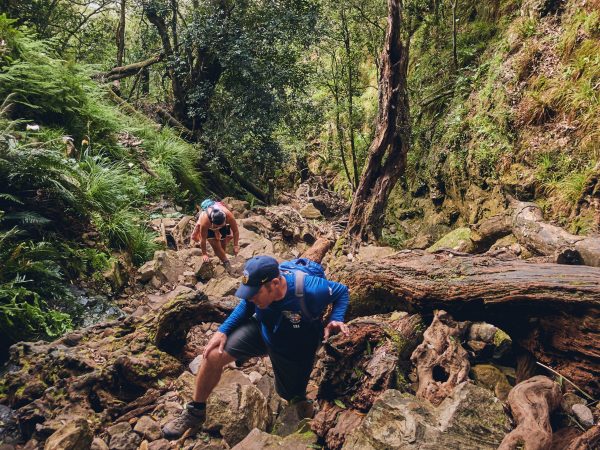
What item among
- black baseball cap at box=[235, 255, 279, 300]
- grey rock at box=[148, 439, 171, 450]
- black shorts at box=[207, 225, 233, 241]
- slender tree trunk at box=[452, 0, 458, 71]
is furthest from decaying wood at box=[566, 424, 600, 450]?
slender tree trunk at box=[452, 0, 458, 71]

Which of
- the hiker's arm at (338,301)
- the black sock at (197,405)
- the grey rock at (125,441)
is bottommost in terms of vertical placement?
the grey rock at (125,441)

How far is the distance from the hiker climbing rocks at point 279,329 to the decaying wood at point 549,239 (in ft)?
6.78

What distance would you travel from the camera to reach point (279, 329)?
3.60 meters

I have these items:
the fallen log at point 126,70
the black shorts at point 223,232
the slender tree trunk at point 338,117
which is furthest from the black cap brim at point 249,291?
the fallen log at point 126,70

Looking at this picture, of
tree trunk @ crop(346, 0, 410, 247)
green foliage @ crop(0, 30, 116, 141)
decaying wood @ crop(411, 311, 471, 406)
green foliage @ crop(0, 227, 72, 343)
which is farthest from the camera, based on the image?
green foliage @ crop(0, 30, 116, 141)

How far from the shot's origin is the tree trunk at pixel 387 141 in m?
7.81

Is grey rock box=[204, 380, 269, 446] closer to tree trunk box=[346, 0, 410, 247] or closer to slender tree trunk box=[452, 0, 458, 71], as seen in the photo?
→ tree trunk box=[346, 0, 410, 247]

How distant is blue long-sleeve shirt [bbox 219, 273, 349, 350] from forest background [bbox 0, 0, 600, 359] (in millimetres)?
2761

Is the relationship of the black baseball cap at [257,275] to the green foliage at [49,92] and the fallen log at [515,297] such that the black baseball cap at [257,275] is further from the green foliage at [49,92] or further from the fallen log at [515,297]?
the green foliage at [49,92]

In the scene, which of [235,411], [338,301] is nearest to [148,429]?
[235,411]

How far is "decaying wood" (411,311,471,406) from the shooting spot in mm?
3414

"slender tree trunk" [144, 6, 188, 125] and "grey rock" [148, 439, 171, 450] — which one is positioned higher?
"slender tree trunk" [144, 6, 188, 125]

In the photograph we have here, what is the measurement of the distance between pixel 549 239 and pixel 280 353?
11.0ft

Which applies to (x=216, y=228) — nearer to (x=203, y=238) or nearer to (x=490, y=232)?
(x=203, y=238)
